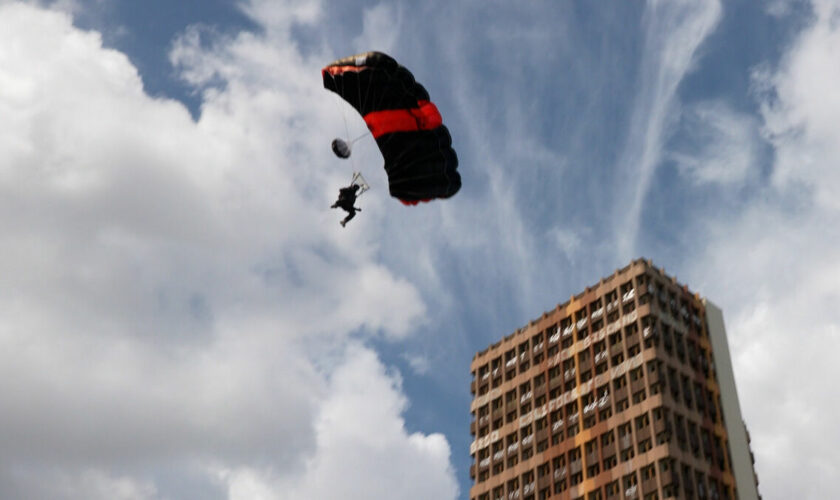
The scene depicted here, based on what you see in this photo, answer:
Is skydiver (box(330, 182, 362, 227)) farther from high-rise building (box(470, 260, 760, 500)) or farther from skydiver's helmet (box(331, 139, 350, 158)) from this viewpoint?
high-rise building (box(470, 260, 760, 500))

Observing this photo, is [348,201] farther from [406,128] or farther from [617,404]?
[617,404]

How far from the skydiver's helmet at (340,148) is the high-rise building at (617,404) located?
53.7 metres

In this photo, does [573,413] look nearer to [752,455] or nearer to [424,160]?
[752,455]

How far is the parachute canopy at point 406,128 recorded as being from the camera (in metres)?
48.7

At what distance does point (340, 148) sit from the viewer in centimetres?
4897

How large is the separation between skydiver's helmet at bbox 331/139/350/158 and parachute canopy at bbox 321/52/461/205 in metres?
0.16

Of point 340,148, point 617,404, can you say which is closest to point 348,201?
point 340,148

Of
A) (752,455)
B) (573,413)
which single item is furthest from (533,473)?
(752,455)

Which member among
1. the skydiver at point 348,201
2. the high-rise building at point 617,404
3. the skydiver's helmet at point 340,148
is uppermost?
the high-rise building at point 617,404

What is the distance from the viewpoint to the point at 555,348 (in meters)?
110

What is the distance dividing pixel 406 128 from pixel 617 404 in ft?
190

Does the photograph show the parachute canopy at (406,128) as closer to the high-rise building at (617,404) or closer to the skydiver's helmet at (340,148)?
the skydiver's helmet at (340,148)

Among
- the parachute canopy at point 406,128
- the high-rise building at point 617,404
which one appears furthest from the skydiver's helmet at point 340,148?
the high-rise building at point 617,404

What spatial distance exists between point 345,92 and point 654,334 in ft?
191
